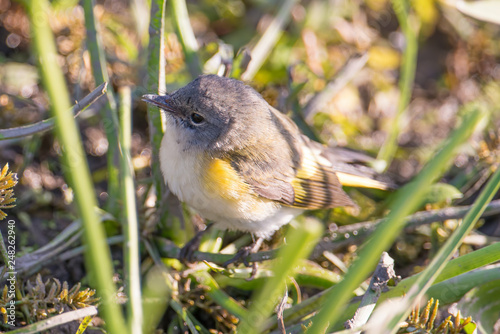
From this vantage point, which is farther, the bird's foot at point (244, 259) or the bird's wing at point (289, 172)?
the bird's wing at point (289, 172)

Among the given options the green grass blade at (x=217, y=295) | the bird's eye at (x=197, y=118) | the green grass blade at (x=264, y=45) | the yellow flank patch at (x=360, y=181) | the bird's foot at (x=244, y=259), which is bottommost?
the green grass blade at (x=217, y=295)

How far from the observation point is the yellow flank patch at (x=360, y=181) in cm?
310

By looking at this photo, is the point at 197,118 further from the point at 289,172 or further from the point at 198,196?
the point at 289,172

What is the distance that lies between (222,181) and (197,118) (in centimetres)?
39

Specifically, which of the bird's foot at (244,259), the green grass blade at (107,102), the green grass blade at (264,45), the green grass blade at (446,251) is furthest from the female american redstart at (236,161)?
the green grass blade at (446,251)

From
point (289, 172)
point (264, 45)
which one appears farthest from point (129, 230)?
point (264, 45)

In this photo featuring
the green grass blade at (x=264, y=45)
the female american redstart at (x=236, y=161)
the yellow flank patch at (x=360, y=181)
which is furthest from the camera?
the green grass blade at (x=264, y=45)

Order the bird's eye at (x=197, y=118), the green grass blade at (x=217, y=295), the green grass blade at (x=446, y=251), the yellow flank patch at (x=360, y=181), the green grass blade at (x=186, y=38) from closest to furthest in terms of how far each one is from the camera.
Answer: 1. the green grass blade at (x=446, y=251)
2. the green grass blade at (x=217, y=295)
3. the bird's eye at (x=197, y=118)
4. the green grass blade at (x=186, y=38)
5. the yellow flank patch at (x=360, y=181)

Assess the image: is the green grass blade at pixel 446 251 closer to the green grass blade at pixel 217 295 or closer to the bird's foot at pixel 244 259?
the green grass blade at pixel 217 295

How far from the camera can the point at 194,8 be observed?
167 inches

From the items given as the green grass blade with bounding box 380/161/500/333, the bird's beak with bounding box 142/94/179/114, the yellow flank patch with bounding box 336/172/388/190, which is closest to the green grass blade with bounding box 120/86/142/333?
the bird's beak with bounding box 142/94/179/114

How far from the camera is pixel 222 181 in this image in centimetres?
250

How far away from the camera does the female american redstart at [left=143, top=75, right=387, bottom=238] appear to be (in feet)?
8.28

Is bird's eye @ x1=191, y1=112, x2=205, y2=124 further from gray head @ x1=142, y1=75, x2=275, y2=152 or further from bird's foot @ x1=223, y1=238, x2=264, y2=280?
bird's foot @ x1=223, y1=238, x2=264, y2=280
